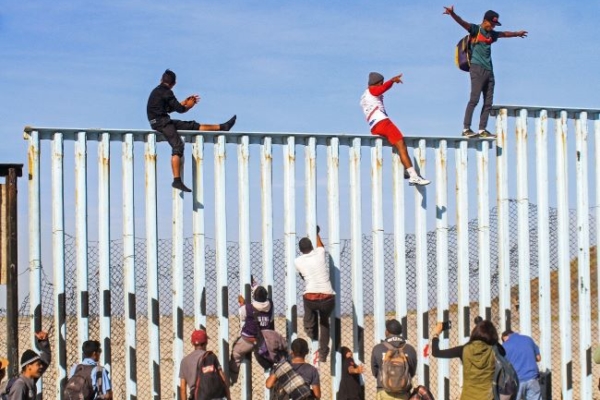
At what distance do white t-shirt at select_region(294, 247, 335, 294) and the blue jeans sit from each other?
2.52 meters

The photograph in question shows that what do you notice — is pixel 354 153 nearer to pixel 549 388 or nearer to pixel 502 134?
pixel 502 134

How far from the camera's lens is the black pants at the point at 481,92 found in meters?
15.7

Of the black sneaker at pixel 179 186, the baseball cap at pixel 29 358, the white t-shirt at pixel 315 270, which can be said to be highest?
the black sneaker at pixel 179 186

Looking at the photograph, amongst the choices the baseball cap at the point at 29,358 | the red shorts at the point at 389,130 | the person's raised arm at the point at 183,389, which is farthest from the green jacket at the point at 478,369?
the baseball cap at the point at 29,358

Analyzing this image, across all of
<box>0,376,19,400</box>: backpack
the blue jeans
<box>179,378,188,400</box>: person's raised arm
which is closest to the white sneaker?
the blue jeans

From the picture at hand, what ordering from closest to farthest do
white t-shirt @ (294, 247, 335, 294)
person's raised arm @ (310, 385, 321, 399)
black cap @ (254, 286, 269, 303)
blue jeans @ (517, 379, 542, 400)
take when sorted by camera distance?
person's raised arm @ (310, 385, 321, 399) < black cap @ (254, 286, 269, 303) < blue jeans @ (517, 379, 542, 400) < white t-shirt @ (294, 247, 335, 294)

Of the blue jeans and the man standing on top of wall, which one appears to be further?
the man standing on top of wall

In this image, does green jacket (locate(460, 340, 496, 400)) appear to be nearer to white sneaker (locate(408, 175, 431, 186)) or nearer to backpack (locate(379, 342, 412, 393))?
backpack (locate(379, 342, 412, 393))

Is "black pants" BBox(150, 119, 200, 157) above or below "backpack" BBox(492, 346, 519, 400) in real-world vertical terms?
above

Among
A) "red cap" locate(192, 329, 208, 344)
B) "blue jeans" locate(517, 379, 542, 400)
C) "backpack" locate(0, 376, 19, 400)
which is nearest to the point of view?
"backpack" locate(0, 376, 19, 400)

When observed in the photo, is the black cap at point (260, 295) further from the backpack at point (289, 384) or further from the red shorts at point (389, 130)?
the red shorts at point (389, 130)

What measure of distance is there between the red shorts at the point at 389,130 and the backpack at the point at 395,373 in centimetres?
379

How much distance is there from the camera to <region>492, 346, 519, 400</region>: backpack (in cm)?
1274

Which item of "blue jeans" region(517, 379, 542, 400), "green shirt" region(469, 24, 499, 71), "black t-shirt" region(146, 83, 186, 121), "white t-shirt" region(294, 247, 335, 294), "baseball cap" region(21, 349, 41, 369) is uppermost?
"green shirt" region(469, 24, 499, 71)
